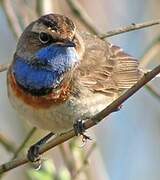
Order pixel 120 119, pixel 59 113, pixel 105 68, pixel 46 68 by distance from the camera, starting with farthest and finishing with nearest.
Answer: pixel 120 119, pixel 105 68, pixel 46 68, pixel 59 113

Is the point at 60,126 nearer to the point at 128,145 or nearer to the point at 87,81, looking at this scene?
the point at 87,81

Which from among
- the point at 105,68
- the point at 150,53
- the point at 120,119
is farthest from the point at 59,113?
the point at 120,119

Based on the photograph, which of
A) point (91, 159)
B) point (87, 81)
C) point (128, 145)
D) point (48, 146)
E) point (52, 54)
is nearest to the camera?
point (48, 146)

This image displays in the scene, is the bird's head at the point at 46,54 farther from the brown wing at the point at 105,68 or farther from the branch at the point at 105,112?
the branch at the point at 105,112

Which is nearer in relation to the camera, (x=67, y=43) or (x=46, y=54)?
(x=67, y=43)

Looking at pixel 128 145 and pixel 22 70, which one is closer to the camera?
pixel 22 70

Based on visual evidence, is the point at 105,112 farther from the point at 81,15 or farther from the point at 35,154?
the point at 81,15

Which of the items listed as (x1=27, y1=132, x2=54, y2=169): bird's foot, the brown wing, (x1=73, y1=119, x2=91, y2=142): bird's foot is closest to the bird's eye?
the brown wing

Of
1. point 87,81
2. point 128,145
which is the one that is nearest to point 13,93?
point 87,81
